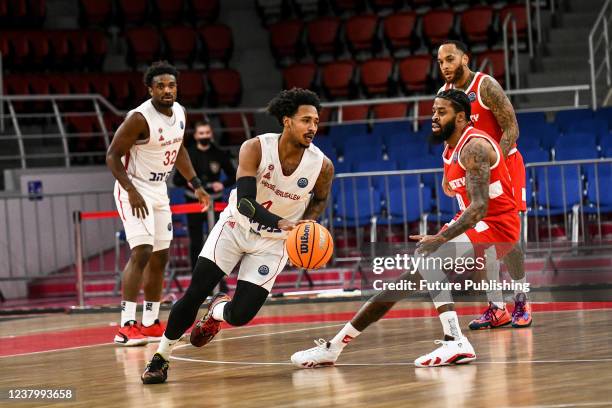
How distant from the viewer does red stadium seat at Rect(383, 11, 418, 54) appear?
2050 cm

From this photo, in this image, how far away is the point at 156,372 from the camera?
6.71 m

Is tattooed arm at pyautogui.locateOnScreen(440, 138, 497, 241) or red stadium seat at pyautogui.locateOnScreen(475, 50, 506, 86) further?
red stadium seat at pyautogui.locateOnScreen(475, 50, 506, 86)

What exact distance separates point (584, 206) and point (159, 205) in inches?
227

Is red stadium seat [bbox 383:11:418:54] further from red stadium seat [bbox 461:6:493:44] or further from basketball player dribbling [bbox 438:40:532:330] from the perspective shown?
basketball player dribbling [bbox 438:40:532:330]

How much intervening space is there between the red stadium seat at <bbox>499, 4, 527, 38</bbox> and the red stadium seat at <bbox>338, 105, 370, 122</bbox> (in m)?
2.81

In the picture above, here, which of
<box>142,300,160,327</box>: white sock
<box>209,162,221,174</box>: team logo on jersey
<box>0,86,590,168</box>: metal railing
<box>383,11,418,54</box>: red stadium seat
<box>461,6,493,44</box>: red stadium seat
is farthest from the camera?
<box>383,11,418,54</box>: red stadium seat

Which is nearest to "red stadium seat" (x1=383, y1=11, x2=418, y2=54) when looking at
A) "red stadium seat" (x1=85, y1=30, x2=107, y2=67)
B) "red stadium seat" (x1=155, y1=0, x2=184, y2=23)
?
"red stadium seat" (x1=155, y1=0, x2=184, y2=23)

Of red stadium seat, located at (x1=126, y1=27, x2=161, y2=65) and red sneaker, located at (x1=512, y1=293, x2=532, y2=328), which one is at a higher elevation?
red stadium seat, located at (x1=126, y1=27, x2=161, y2=65)

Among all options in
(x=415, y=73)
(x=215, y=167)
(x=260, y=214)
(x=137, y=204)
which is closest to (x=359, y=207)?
(x=215, y=167)

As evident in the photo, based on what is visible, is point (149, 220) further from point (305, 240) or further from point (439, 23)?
point (439, 23)

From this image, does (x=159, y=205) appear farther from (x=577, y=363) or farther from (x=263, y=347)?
(x=577, y=363)

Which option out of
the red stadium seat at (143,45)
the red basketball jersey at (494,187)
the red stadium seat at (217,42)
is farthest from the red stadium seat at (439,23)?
the red basketball jersey at (494,187)

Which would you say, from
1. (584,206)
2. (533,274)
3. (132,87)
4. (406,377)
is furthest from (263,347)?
(132,87)

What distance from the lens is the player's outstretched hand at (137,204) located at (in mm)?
9180
